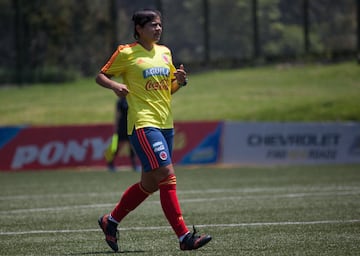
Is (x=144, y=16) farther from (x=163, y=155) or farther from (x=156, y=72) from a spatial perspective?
(x=163, y=155)

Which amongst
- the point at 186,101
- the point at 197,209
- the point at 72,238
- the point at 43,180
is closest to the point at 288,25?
the point at 186,101

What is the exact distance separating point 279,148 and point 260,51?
1253 cm

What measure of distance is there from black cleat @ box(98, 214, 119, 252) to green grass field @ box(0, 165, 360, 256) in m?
0.11

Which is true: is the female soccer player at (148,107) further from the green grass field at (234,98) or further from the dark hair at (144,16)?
the green grass field at (234,98)

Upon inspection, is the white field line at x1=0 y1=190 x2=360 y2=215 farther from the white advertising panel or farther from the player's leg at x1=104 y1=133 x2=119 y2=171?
the white advertising panel

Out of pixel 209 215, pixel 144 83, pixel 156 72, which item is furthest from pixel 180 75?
pixel 209 215

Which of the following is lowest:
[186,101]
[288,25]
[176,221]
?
[186,101]

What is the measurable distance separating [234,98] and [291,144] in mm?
9896

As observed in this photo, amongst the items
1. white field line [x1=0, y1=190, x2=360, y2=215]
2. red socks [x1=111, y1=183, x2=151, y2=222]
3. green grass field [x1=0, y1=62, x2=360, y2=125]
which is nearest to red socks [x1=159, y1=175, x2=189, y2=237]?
red socks [x1=111, y1=183, x2=151, y2=222]

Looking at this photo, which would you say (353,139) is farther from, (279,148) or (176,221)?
(176,221)

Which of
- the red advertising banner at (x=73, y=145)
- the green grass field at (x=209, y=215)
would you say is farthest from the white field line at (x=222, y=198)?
the red advertising banner at (x=73, y=145)

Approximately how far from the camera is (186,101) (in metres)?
31.3

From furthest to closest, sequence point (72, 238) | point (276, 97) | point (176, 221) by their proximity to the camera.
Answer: point (276, 97)
point (72, 238)
point (176, 221)

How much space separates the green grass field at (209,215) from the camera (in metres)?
7.61
